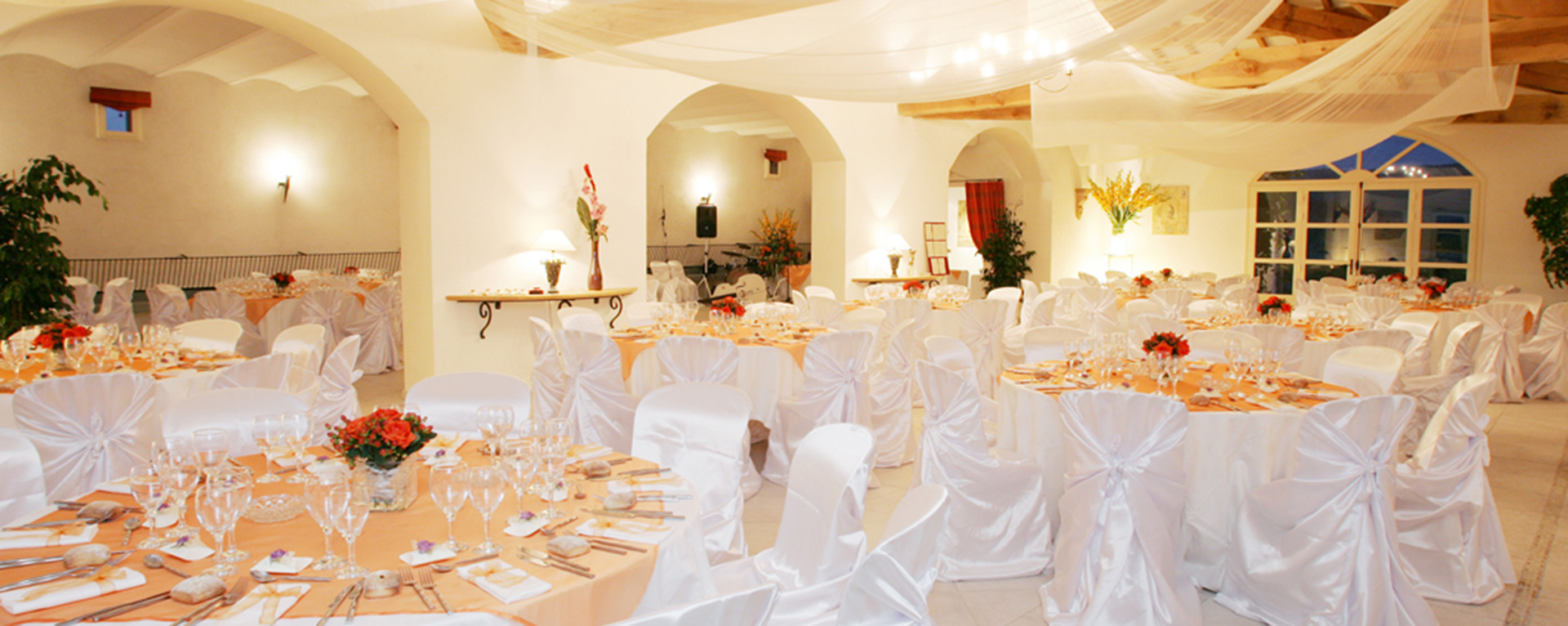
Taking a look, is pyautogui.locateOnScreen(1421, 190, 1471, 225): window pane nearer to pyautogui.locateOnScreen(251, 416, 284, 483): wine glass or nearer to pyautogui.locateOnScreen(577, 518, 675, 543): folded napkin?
pyautogui.locateOnScreen(577, 518, 675, 543): folded napkin

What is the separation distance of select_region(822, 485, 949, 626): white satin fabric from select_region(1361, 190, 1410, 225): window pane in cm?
1267

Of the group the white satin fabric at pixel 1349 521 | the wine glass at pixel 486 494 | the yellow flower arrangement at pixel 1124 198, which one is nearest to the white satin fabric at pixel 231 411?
the wine glass at pixel 486 494

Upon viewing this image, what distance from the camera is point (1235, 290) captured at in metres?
9.68

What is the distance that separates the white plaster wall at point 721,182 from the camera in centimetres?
1573

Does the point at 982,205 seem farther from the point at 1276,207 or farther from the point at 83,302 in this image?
the point at 83,302

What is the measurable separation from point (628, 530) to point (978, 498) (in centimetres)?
206

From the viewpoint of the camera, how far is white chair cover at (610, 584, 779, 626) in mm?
1437

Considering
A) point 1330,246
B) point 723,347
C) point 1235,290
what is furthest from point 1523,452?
point 1330,246

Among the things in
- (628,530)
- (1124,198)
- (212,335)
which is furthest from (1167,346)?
(1124,198)

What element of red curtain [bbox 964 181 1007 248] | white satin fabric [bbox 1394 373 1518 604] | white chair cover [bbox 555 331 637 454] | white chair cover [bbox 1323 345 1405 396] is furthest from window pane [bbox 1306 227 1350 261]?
white chair cover [bbox 555 331 637 454]

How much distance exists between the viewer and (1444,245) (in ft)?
38.3

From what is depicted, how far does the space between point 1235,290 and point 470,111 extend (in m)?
7.79

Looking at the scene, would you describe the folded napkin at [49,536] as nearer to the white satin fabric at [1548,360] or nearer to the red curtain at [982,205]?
the white satin fabric at [1548,360]

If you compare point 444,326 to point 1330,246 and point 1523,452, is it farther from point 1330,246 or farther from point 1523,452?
point 1330,246
